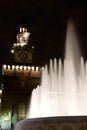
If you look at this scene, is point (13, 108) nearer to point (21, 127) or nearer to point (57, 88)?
point (57, 88)

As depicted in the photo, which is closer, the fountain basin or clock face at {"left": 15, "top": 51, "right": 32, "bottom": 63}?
the fountain basin

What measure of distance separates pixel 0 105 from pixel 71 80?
2026 centimetres

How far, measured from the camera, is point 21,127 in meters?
15.0

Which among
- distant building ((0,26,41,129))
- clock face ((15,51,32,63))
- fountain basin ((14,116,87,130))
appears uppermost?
clock face ((15,51,32,63))

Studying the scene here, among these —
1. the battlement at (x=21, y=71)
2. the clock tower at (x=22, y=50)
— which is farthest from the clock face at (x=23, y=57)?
the battlement at (x=21, y=71)

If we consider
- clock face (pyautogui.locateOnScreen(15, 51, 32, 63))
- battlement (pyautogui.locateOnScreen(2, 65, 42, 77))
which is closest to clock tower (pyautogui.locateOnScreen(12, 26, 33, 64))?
clock face (pyautogui.locateOnScreen(15, 51, 32, 63))

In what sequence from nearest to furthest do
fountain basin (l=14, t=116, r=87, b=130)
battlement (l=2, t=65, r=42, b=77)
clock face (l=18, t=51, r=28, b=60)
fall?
fountain basin (l=14, t=116, r=87, b=130), battlement (l=2, t=65, r=42, b=77), clock face (l=18, t=51, r=28, b=60)

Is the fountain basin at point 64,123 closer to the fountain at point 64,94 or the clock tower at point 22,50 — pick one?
the fountain at point 64,94

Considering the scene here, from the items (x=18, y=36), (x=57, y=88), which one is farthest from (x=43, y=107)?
(x=18, y=36)

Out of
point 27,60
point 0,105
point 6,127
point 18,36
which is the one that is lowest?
point 6,127

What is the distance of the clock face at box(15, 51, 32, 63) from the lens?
5525 centimetres

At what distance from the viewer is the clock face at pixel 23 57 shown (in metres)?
55.2

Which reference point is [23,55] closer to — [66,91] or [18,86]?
[18,86]

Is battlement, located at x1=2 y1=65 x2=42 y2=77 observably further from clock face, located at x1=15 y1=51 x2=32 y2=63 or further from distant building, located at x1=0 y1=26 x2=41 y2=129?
clock face, located at x1=15 y1=51 x2=32 y2=63
